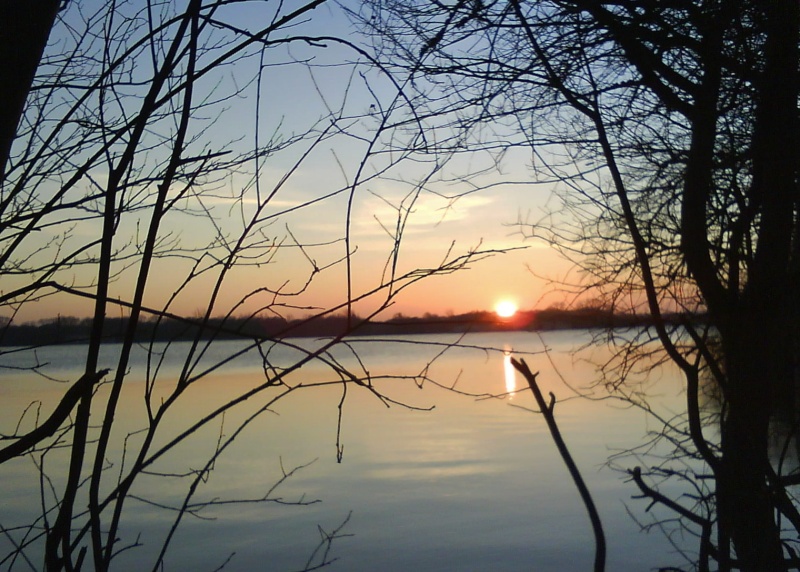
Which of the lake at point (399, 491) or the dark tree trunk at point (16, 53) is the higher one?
the dark tree trunk at point (16, 53)

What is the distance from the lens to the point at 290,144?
6.86 feet

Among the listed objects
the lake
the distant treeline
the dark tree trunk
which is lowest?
the lake

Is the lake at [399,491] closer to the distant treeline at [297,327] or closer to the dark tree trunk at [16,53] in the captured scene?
the distant treeline at [297,327]

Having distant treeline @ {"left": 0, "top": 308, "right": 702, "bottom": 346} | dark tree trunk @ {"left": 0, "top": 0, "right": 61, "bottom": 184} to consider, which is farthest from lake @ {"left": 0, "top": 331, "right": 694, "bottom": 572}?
dark tree trunk @ {"left": 0, "top": 0, "right": 61, "bottom": 184}

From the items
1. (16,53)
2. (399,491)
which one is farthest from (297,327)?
(399,491)

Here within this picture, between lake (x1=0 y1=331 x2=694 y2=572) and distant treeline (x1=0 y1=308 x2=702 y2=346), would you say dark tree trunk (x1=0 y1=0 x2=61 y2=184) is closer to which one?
distant treeline (x1=0 y1=308 x2=702 y2=346)

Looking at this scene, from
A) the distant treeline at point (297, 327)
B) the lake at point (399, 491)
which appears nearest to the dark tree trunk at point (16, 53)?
the distant treeline at point (297, 327)

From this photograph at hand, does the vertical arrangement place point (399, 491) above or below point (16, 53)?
below

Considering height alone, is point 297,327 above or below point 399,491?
above

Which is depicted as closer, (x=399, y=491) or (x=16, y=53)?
(x=16, y=53)

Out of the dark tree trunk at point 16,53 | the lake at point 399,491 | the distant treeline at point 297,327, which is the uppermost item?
the dark tree trunk at point 16,53

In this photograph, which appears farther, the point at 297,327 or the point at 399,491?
the point at 399,491

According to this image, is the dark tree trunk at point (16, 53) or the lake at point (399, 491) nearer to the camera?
the dark tree trunk at point (16, 53)

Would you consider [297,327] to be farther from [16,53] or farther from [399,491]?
[399,491]
